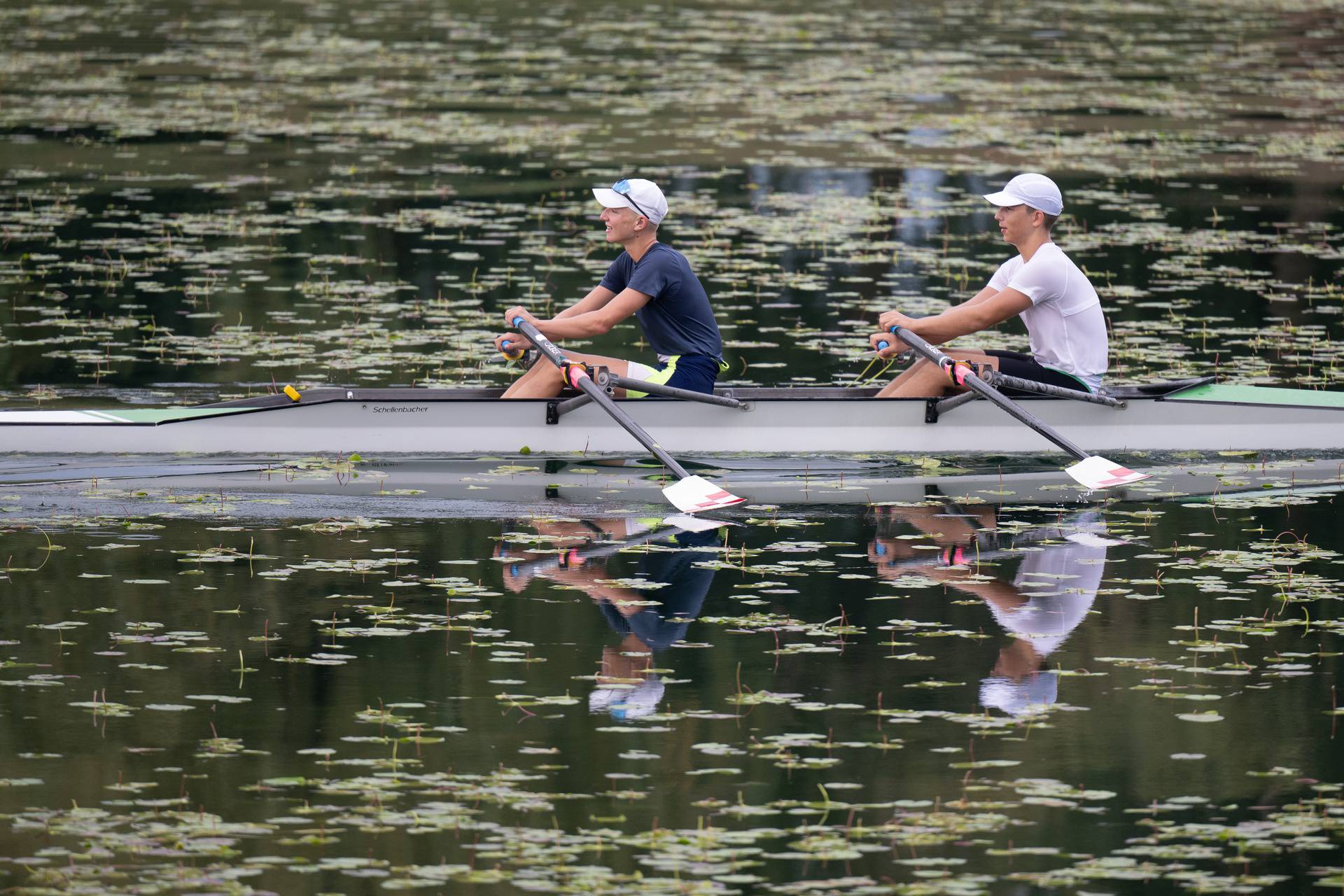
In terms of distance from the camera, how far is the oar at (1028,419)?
37.2 ft

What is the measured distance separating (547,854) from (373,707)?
4.68 ft

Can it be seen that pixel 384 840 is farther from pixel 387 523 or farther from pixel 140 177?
pixel 140 177

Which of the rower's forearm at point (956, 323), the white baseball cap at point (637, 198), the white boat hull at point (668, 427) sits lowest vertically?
the white boat hull at point (668, 427)

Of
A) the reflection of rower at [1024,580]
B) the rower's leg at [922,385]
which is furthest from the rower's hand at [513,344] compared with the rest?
the reflection of rower at [1024,580]

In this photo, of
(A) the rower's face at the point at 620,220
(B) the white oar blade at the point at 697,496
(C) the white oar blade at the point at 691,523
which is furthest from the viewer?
(A) the rower's face at the point at 620,220

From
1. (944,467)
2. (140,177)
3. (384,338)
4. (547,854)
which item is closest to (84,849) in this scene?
(547,854)

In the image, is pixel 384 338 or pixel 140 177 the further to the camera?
pixel 140 177

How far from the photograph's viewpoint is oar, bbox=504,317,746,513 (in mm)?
10633

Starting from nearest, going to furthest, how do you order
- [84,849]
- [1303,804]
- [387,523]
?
[84,849], [1303,804], [387,523]

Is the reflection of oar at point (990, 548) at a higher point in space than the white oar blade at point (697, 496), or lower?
lower

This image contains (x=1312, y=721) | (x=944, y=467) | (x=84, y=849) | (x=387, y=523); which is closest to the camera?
(x=84, y=849)

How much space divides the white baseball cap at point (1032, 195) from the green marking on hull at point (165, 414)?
13.7ft

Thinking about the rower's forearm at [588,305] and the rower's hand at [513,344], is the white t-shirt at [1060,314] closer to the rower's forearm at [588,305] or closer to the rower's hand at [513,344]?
the rower's forearm at [588,305]

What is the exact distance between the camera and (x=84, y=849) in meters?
6.20
